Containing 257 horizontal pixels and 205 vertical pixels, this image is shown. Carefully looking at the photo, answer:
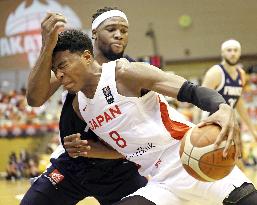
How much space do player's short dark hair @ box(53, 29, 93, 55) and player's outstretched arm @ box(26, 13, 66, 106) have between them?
9 centimetres

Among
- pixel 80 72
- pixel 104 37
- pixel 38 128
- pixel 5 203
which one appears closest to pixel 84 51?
pixel 80 72

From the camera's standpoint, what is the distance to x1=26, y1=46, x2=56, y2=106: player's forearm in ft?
10.3

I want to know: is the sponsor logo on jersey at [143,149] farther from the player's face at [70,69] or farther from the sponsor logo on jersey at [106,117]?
the player's face at [70,69]

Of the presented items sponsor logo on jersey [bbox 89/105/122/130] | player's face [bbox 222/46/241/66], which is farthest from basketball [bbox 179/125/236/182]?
player's face [bbox 222/46/241/66]

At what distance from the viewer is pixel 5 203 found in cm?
646

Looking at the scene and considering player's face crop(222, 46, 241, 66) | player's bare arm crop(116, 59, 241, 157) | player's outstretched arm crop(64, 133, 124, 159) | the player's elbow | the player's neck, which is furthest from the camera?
player's face crop(222, 46, 241, 66)

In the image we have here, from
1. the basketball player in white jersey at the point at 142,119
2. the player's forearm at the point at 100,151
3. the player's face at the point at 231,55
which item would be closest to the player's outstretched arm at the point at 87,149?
the player's forearm at the point at 100,151

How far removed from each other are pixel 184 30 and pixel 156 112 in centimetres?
1523

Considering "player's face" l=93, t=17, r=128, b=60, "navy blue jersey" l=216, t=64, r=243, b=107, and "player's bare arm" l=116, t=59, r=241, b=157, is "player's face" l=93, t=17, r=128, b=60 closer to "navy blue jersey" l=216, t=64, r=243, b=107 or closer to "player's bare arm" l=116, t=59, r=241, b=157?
"player's bare arm" l=116, t=59, r=241, b=157

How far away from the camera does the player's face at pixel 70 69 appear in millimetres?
3127

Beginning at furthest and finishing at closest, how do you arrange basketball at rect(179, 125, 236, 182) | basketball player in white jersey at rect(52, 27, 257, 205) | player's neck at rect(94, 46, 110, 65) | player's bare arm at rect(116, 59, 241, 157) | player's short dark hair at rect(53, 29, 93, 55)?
player's neck at rect(94, 46, 110, 65) < player's short dark hair at rect(53, 29, 93, 55) < basketball player in white jersey at rect(52, 27, 257, 205) < basketball at rect(179, 125, 236, 182) < player's bare arm at rect(116, 59, 241, 157)

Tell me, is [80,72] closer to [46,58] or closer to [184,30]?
[46,58]

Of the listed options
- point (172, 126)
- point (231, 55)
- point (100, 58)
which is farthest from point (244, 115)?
point (172, 126)

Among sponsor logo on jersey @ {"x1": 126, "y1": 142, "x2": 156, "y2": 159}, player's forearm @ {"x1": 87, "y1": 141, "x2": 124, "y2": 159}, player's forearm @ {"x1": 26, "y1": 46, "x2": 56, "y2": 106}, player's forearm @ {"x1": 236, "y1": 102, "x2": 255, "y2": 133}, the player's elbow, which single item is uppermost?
player's forearm @ {"x1": 26, "y1": 46, "x2": 56, "y2": 106}
